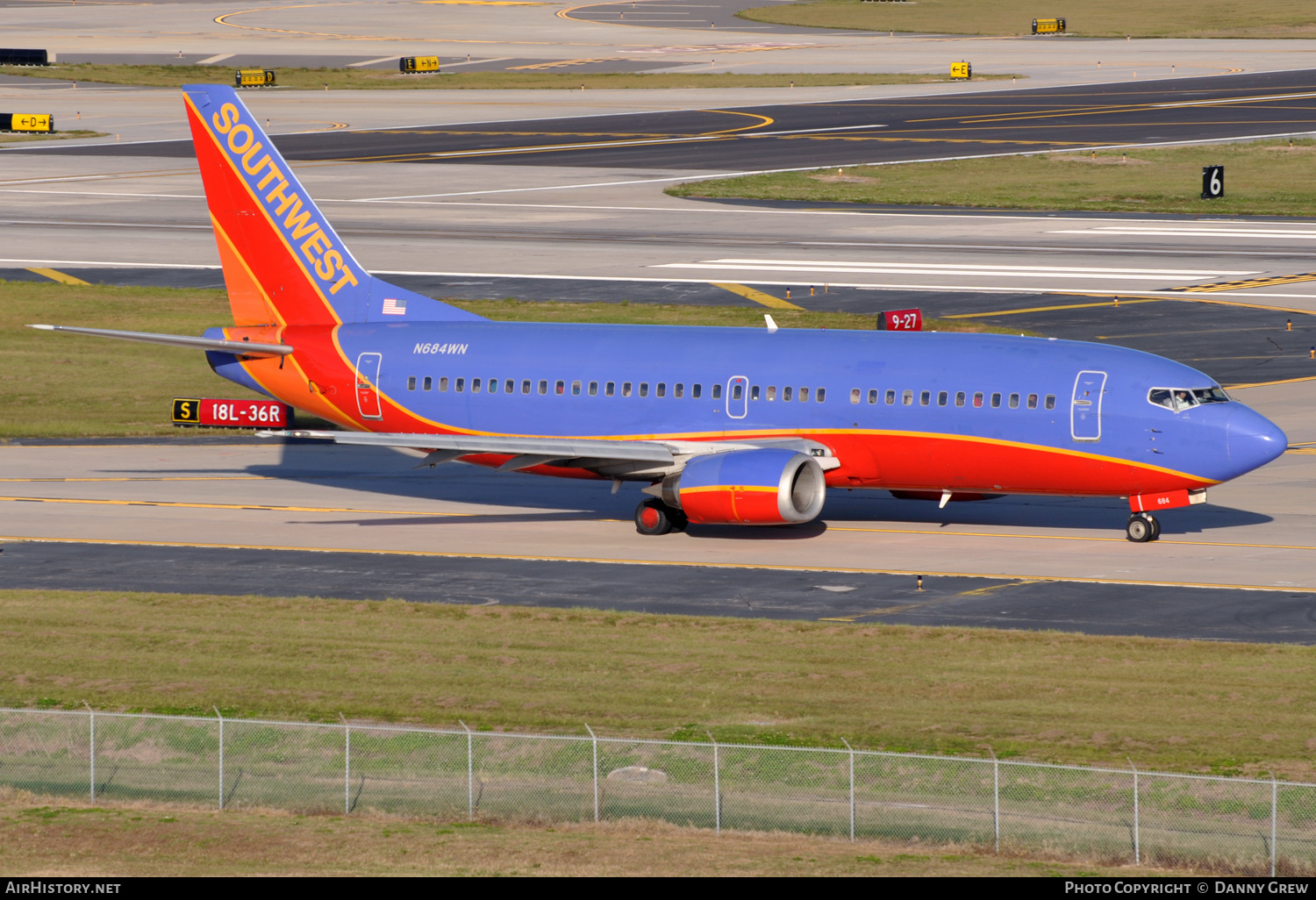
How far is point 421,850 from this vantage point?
25609 millimetres

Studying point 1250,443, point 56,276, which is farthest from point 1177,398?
point 56,276

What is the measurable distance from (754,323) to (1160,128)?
64.7m

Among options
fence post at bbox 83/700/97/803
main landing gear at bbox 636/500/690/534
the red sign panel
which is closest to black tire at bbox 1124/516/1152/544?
main landing gear at bbox 636/500/690/534

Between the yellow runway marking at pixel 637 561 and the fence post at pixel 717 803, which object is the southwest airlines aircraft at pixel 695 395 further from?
the fence post at pixel 717 803

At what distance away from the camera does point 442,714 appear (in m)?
32.4

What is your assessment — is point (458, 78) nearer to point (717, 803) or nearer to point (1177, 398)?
point (1177, 398)

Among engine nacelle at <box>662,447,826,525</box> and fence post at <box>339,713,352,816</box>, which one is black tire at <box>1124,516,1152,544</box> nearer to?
engine nacelle at <box>662,447,826,525</box>

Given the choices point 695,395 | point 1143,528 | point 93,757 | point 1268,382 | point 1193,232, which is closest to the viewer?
point 93,757

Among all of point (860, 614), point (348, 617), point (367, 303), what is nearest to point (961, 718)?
point (860, 614)

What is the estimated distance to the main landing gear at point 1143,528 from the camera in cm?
4472

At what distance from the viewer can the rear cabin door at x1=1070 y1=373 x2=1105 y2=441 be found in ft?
142

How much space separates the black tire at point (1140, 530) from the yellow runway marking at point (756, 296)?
104 feet

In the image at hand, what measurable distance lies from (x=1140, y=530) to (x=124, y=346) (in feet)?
141

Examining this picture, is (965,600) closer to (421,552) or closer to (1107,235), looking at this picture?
Answer: (421,552)
